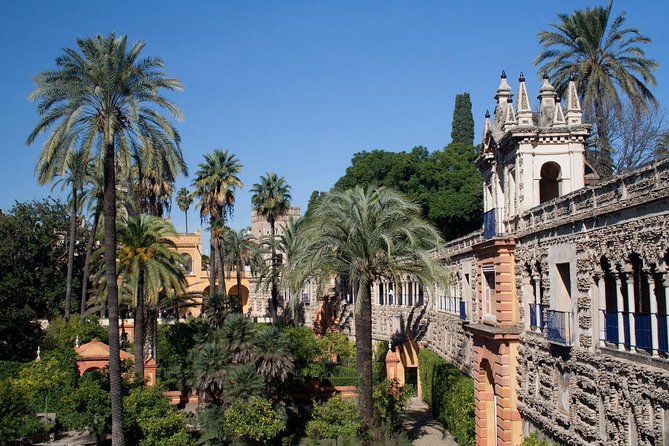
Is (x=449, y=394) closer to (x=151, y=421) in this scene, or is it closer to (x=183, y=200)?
(x=151, y=421)

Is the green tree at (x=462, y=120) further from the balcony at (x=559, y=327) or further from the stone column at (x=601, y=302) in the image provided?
the stone column at (x=601, y=302)

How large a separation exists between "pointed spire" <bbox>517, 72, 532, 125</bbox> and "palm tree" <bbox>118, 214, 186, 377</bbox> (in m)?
18.5

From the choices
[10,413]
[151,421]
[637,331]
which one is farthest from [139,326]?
[637,331]

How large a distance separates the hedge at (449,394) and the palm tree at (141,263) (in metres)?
14.0

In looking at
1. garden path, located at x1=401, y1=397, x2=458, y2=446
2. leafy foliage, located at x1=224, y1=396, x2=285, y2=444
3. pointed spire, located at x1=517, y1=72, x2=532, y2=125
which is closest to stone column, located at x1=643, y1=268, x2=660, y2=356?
pointed spire, located at x1=517, y1=72, x2=532, y2=125

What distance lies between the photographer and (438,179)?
214 ft

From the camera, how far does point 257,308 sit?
78062 mm

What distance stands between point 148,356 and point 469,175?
35.5 m

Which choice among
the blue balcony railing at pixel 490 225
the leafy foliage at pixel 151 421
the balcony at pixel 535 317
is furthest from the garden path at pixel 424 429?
the leafy foliage at pixel 151 421

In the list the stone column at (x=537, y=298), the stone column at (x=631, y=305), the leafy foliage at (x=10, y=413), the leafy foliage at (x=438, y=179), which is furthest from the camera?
the leafy foliage at (x=438, y=179)

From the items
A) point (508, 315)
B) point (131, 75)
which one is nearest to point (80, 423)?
point (131, 75)

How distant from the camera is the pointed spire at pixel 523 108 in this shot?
2361 centimetres

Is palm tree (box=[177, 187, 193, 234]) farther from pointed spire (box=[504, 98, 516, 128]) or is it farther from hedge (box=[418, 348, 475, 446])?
pointed spire (box=[504, 98, 516, 128])

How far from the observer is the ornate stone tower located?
76.4ft
